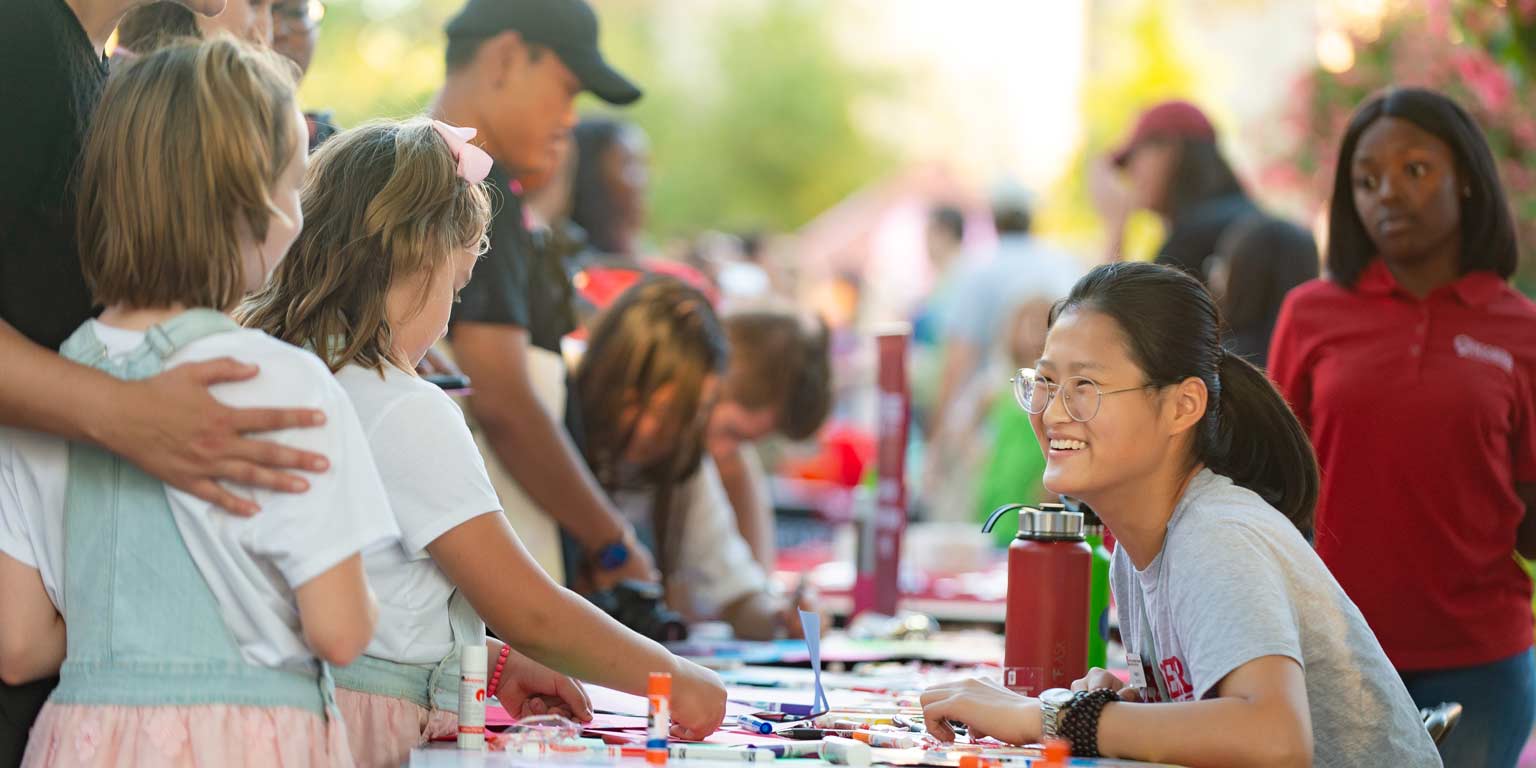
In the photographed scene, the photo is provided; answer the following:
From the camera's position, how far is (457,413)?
211 cm

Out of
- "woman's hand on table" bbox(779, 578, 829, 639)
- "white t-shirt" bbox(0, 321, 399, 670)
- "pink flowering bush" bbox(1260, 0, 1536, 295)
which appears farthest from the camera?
"pink flowering bush" bbox(1260, 0, 1536, 295)

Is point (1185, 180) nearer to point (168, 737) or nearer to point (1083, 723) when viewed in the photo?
point (1083, 723)

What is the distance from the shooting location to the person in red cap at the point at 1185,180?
5.29 meters

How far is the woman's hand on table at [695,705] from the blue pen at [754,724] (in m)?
0.11

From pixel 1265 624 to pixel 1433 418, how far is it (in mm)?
1397

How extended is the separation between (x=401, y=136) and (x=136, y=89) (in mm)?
437

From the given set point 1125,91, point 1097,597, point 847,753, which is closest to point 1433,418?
point 1097,597

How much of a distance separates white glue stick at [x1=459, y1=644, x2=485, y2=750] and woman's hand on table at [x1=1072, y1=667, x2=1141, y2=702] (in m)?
0.86

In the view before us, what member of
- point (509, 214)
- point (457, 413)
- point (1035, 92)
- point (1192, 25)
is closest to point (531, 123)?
point (509, 214)

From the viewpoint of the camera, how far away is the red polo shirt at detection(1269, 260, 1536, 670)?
3.20 m

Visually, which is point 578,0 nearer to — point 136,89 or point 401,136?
point 401,136

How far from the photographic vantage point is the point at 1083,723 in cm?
205

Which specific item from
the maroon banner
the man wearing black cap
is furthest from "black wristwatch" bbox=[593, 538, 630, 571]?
the maroon banner

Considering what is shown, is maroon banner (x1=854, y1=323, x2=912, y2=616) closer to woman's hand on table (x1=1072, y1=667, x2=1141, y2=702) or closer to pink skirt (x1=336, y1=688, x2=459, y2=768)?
woman's hand on table (x1=1072, y1=667, x2=1141, y2=702)
